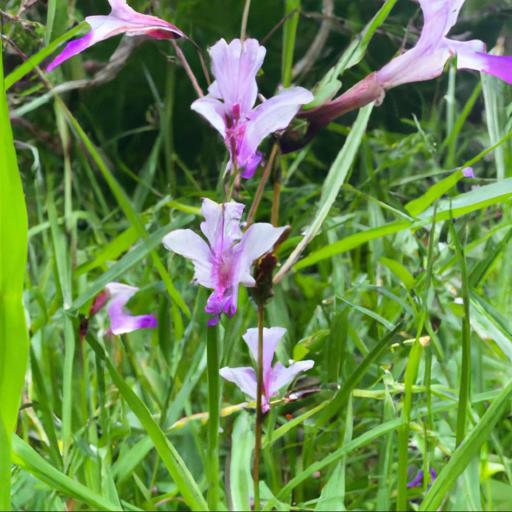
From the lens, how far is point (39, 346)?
0.70 meters

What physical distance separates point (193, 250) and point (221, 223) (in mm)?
18

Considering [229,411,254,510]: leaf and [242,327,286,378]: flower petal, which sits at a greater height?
[242,327,286,378]: flower petal

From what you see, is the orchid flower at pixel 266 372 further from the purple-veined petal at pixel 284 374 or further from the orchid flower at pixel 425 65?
the orchid flower at pixel 425 65

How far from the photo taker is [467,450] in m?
0.35

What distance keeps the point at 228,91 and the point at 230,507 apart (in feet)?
0.71

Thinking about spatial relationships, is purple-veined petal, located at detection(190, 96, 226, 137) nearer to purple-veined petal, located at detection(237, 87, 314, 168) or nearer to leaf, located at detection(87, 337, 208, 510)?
purple-veined petal, located at detection(237, 87, 314, 168)

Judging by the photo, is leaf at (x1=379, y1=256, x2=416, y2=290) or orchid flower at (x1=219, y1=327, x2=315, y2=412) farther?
leaf at (x1=379, y1=256, x2=416, y2=290)

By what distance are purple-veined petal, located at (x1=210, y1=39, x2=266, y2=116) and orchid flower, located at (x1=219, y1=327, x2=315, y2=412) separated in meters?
0.12

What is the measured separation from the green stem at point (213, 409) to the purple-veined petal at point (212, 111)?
92 millimetres

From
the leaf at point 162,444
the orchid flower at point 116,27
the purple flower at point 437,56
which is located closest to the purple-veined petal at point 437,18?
the purple flower at point 437,56

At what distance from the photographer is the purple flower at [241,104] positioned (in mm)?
340

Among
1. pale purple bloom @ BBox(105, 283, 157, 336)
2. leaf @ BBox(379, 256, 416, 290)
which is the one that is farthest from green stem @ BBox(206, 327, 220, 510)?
leaf @ BBox(379, 256, 416, 290)

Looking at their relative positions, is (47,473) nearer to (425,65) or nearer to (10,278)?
(10,278)

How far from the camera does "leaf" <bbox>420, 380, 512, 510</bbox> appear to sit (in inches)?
13.6
